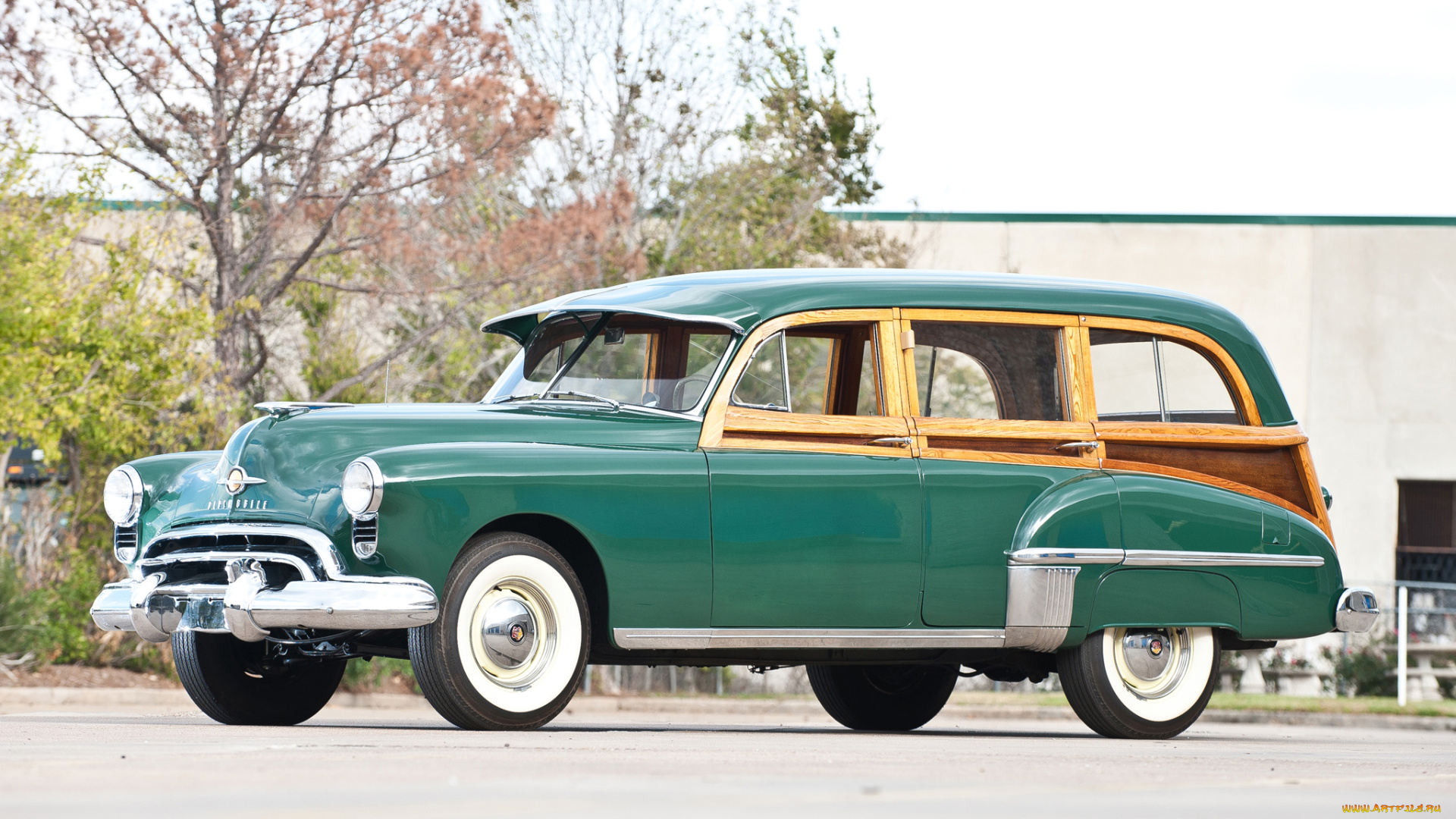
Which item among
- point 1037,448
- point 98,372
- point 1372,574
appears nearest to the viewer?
point 1037,448

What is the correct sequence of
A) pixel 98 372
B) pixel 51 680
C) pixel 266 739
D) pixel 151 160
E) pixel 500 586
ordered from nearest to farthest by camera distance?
pixel 266 739
pixel 500 586
pixel 51 680
pixel 98 372
pixel 151 160

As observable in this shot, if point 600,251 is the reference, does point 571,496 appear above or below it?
below

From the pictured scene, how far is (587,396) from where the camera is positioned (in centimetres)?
831

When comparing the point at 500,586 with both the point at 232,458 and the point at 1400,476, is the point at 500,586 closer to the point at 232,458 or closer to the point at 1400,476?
the point at 232,458

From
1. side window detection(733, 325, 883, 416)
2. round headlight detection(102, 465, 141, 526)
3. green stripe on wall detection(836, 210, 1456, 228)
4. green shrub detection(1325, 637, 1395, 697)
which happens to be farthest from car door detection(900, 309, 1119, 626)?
green stripe on wall detection(836, 210, 1456, 228)

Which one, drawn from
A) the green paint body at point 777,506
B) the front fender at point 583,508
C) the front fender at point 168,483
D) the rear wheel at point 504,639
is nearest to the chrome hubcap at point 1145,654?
the green paint body at point 777,506

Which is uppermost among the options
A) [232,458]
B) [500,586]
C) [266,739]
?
[232,458]

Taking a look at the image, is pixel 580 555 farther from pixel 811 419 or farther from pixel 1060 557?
pixel 1060 557

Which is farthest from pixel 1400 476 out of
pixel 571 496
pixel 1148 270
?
pixel 571 496

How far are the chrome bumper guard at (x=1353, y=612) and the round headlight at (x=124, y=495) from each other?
591 centimetres

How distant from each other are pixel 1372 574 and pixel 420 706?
54.2 feet

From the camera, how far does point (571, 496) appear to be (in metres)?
7.45

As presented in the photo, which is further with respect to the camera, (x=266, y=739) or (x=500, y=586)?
(x=500, y=586)

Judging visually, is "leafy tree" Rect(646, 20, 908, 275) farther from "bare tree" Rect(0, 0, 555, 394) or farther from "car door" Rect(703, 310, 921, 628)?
"car door" Rect(703, 310, 921, 628)
